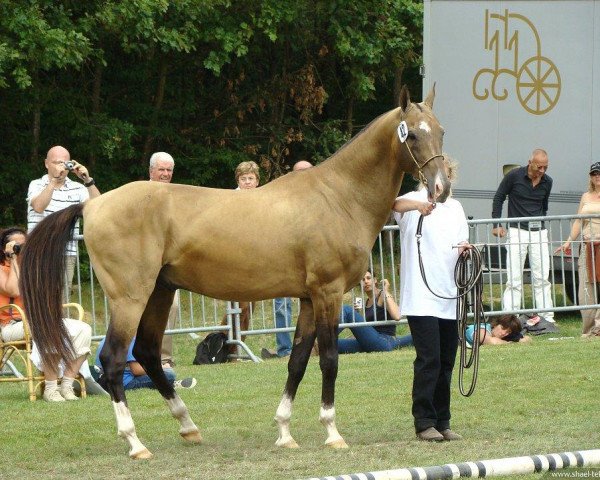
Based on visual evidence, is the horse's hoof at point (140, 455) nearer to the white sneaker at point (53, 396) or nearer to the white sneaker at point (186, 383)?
the white sneaker at point (53, 396)

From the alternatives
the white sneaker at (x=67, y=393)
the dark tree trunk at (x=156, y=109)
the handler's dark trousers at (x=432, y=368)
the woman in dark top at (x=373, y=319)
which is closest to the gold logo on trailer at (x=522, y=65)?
the woman in dark top at (x=373, y=319)

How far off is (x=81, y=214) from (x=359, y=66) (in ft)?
59.2

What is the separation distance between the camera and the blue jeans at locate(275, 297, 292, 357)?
44.3 feet

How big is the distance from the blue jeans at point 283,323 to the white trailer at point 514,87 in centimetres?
429

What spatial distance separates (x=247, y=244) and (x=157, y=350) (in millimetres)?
1026

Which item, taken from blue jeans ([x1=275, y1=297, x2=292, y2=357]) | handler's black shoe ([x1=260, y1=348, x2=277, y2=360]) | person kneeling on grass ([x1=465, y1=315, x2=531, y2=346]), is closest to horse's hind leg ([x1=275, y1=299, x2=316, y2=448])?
blue jeans ([x1=275, y1=297, x2=292, y2=357])

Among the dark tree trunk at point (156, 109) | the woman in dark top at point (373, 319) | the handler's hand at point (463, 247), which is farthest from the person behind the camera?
the dark tree trunk at point (156, 109)

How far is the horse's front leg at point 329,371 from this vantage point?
8492mm

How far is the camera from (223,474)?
7582 mm

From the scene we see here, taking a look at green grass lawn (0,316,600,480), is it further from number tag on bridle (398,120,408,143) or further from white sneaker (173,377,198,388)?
number tag on bridle (398,120,408,143)

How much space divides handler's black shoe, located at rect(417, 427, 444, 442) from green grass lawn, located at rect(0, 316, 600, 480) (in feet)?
0.30

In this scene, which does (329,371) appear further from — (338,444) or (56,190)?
(56,190)

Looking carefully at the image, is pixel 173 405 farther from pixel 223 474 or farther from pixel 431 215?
pixel 431 215

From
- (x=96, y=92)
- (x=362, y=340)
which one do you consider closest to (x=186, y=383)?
(x=362, y=340)
